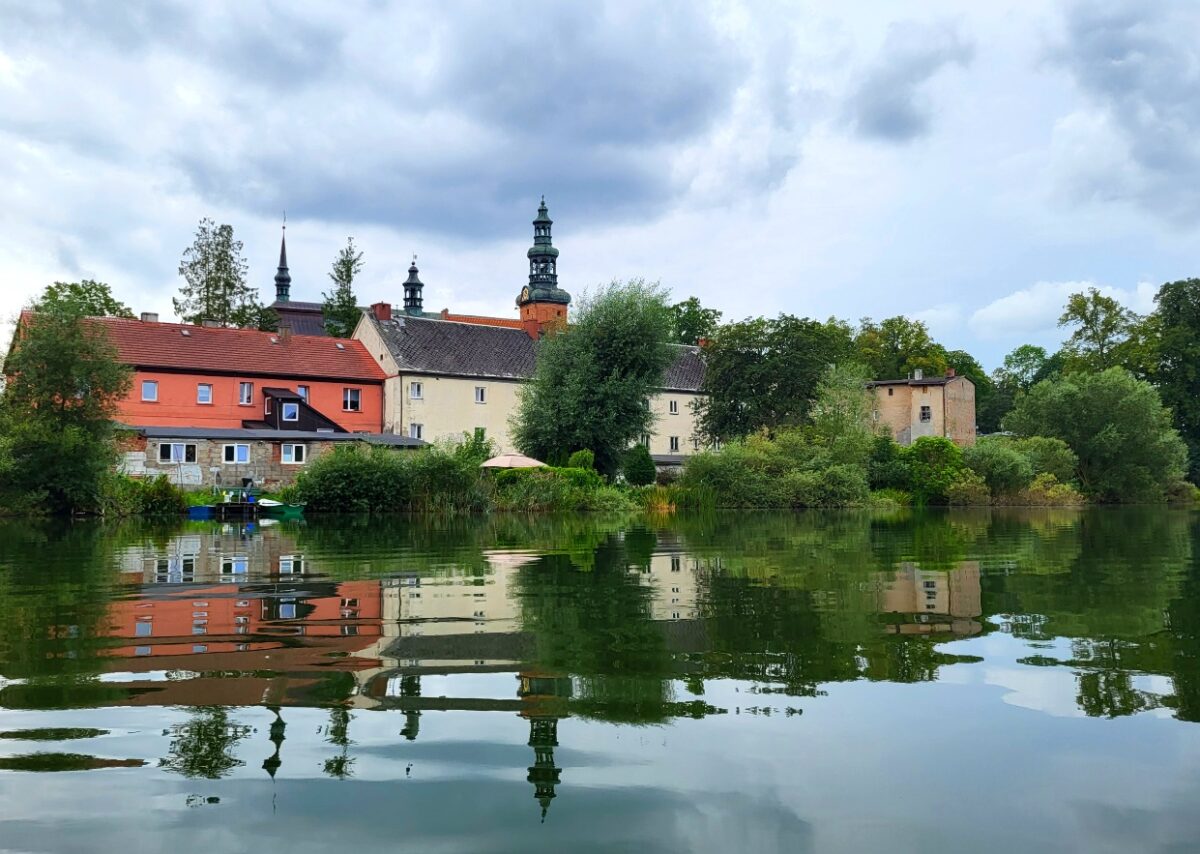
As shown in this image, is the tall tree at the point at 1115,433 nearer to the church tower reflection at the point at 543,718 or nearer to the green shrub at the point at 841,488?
the green shrub at the point at 841,488

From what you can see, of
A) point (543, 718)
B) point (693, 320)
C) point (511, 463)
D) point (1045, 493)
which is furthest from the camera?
point (693, 320)

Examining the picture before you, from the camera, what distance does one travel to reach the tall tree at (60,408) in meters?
35.4

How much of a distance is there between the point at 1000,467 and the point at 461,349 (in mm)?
30162

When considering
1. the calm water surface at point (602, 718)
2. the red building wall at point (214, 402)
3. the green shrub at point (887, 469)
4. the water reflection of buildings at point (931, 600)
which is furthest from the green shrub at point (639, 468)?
the calm water surface at point (602, 718)

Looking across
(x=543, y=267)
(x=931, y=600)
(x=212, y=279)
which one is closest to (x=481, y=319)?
(x=543, y=267)

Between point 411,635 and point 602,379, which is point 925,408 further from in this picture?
point 411,635

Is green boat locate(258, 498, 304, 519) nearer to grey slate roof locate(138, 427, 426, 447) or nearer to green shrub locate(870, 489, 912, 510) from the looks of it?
grey slate roof locate(138, 427, 426, 447)

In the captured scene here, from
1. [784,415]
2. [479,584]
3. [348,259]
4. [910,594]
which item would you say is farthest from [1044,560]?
[348,259]

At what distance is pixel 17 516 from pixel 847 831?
3813 centimetres

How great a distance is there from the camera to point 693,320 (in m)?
84.5

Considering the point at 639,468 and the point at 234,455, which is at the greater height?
the point at 234,455

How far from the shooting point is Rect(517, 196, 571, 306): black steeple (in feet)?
317

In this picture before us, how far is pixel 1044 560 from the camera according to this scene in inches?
646

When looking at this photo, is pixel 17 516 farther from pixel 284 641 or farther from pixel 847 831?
pixel 847 831
